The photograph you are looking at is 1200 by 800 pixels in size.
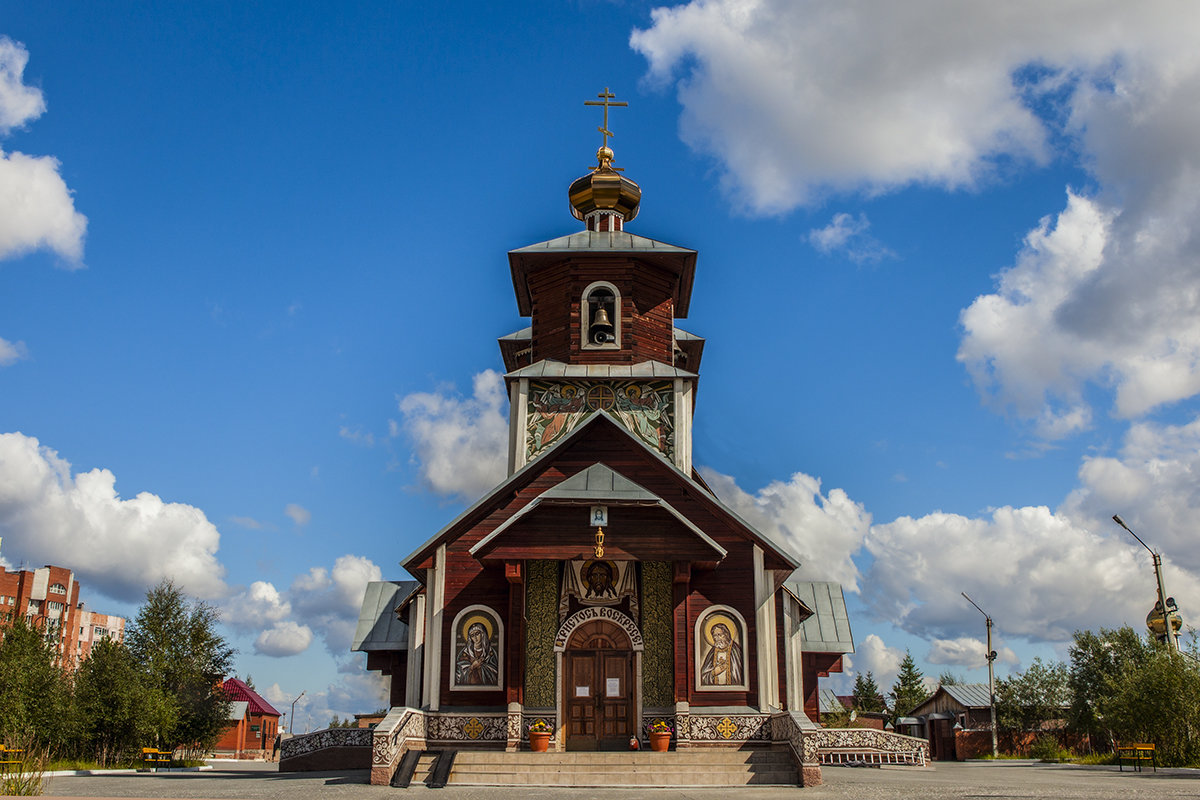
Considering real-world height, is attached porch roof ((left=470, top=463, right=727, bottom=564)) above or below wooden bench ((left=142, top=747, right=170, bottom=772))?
above

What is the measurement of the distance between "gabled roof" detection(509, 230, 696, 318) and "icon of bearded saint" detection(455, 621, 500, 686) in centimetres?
940

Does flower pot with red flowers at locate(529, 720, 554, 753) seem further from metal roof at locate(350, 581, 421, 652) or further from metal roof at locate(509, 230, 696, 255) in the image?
metal roof at locate(509, 230, 696, 255)

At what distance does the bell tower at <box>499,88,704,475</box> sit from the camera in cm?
2292

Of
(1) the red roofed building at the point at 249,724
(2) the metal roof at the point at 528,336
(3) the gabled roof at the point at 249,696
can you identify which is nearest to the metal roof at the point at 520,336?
(2) the metal roof at the point at 528,336

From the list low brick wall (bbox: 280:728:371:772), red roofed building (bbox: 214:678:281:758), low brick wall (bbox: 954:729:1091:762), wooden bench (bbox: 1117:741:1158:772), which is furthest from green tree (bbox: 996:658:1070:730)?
red roofed building (bbox: 214:678:281:758)

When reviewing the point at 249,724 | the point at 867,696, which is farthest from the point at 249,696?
the point at 867,696

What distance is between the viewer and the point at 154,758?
2883 cm

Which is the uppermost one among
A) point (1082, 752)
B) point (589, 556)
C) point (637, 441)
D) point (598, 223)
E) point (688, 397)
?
point (598, 223)

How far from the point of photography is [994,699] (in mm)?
43188

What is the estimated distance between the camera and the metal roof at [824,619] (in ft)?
A: 87.4

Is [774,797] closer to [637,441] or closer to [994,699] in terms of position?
[637,441]

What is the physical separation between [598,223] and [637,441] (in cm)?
837

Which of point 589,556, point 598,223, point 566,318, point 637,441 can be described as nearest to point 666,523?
point 589,556

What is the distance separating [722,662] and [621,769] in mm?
3407
